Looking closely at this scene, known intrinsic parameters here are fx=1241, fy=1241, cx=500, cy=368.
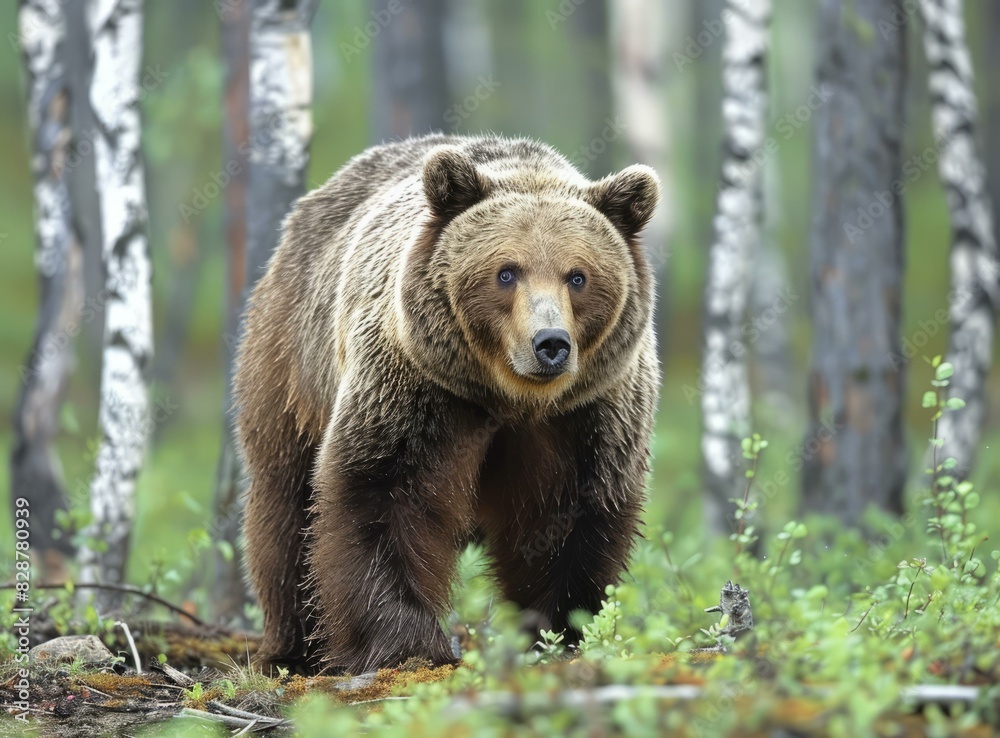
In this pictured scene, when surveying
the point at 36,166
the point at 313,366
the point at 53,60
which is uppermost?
the point at 53,60

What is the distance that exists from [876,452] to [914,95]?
75.4ft

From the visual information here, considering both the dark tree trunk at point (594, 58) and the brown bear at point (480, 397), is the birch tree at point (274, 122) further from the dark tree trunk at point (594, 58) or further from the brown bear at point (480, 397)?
the dark tree trunk at point (594, 58)

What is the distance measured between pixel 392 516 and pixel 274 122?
3936 millimetres

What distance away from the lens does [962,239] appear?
37.8 feet

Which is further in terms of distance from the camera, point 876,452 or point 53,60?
point 53,60

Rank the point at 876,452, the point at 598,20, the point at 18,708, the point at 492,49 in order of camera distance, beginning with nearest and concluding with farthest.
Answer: the point at 18,708 → the point at 876,452 → the point at 598,20 → the point at 492,49

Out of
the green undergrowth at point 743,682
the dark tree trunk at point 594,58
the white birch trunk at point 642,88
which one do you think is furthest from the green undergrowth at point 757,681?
the dark tree trunk at point 594,58

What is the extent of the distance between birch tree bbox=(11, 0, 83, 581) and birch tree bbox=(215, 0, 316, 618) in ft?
8.97

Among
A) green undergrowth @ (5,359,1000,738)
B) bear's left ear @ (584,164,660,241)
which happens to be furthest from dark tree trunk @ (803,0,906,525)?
bear's left ear @ (584,164,660,241)

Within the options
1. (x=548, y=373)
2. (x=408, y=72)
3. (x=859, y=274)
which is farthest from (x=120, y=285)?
(x=408, y=72)

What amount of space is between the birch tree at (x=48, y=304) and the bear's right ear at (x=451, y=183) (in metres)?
6.07

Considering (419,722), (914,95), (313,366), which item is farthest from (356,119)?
(419,722)

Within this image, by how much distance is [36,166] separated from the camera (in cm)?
1075

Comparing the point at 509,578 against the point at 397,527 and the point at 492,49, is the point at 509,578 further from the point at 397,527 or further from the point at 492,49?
the point at 492,49
